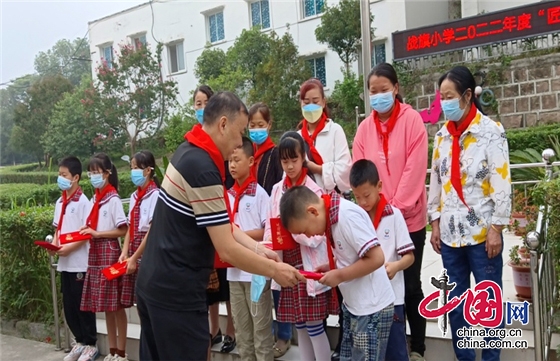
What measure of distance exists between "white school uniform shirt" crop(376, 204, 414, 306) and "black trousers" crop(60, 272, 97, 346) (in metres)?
2.80

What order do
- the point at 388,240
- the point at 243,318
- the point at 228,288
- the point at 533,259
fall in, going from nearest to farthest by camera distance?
the point at 533,259 < the point at 388,240 < the point at 243,318 < the point at 228,288

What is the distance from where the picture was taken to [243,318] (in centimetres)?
387

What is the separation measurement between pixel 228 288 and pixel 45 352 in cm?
229

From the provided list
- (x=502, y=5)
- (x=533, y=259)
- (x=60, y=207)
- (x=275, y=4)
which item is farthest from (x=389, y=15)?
(x=533, y=259)

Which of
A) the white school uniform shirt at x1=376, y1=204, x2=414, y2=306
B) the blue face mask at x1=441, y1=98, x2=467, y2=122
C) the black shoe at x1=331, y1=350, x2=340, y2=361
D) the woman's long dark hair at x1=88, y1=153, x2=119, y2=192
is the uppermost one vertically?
the blue face mask at x1=441, y1=98, x2=467, y2=122

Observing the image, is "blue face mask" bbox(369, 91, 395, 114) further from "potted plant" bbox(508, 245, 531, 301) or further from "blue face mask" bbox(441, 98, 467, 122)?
"potted plant" bbox(508, 245, 531, 301)

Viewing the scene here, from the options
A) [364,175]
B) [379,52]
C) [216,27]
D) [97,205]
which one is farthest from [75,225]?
[216,27]

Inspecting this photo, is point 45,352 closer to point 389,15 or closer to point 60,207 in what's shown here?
point 60,207

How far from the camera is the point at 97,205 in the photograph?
4.72m

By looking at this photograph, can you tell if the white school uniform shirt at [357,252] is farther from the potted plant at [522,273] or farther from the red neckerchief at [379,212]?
the potted plant at [522,273]

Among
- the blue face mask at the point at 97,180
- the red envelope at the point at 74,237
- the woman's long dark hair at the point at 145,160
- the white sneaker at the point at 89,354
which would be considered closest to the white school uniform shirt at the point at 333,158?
the woman's long dark hair at the point at 145,160

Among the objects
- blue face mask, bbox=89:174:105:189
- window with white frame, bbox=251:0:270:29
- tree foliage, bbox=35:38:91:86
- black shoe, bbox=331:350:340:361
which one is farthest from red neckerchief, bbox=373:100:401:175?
tree foliage, bbox=35:38:91:86

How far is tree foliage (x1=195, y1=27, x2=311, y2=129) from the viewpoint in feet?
55.6

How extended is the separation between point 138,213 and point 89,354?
140cm
